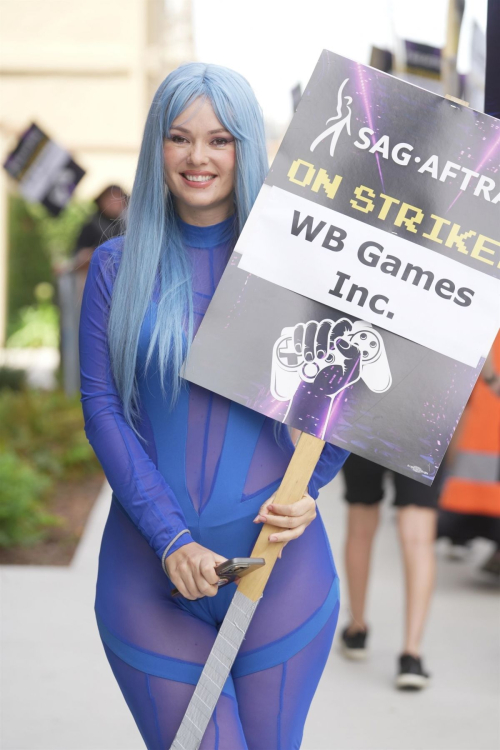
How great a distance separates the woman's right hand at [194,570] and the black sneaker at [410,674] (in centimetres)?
273

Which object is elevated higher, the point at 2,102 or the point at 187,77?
the point at 2,102

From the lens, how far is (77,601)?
5762 mm

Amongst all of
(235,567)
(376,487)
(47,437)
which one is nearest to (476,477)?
(376,487)

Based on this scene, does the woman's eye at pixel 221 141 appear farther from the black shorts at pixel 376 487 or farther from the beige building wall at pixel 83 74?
the beige building wall at pixel 83 74

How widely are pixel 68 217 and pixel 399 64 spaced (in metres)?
14.7

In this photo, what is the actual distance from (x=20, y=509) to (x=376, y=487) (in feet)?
9.11

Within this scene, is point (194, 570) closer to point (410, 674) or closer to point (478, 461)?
point (410, 674)

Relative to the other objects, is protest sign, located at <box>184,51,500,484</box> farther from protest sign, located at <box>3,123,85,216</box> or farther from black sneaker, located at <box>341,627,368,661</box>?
protest sign, located at <box>3,123,85,216</box>

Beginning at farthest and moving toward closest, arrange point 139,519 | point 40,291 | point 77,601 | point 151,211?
point 40,291
point 77,601
point 151,211
point 139,519

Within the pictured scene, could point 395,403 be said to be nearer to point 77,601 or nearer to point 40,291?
point 77,601

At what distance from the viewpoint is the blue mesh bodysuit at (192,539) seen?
2250mm

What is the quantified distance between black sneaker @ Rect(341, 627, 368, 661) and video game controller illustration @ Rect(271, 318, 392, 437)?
299 cm

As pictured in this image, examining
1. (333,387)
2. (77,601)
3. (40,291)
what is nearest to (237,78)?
(333,387)

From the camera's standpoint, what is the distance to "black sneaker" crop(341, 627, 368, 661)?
5.01 meters
